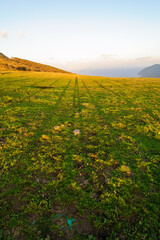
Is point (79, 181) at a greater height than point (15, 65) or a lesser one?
lesser

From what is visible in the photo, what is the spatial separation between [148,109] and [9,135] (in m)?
15.8

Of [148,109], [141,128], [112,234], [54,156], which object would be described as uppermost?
[148,109]

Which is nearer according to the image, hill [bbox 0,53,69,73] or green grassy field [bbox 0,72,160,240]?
green grassy field [bbox 0,72,160,240]

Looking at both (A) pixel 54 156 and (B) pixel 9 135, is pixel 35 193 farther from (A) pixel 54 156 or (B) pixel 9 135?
(B) pixel 9 135

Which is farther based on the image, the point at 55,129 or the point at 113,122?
the point at 113,122

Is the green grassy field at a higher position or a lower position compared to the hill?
lower

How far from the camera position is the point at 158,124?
36.0ft

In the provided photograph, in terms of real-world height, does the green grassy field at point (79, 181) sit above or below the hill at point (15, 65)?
below

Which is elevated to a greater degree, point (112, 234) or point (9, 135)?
point (9, 135)

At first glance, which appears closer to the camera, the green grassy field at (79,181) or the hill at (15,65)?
the green grassy field at (79,181)

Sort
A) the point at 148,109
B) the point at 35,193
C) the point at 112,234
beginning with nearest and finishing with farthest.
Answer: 1. the point at 112,234
2. the point at 35,193
3. the point at 148,109

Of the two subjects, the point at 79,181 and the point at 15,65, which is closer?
the point at 79,181

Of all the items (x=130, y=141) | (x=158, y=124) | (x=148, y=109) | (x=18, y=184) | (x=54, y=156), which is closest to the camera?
(x=18, y=184)

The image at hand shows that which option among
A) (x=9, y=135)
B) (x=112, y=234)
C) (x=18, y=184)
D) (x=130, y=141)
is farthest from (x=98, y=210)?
(x=9, y=135)
